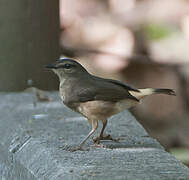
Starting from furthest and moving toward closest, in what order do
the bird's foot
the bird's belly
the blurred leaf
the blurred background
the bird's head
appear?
the blurred leaf, the blurred background, the bird's head, the bird's foot, the bird's belly

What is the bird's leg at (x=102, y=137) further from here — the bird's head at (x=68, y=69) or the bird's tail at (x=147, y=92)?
the bird's head at (x=68, y=69)

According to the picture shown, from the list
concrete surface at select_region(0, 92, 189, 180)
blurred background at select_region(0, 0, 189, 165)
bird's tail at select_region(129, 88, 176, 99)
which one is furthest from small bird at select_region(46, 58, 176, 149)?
blurred background at select_region(0, 0, 189, 165)

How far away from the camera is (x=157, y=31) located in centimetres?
1357

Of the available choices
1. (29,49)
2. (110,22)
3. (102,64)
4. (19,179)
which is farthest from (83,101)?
(110,22)

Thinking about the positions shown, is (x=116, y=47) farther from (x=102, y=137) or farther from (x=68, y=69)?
(x=102, y=137)

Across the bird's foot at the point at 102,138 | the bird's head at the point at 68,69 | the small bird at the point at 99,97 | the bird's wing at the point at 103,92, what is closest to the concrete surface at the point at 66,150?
the bird's foot at the point at 102,138

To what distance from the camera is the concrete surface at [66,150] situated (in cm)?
412

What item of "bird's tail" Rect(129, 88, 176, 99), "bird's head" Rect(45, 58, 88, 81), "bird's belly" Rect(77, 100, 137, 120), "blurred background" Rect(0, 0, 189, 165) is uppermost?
"bird's head" Rect(45, 58, 88, 81)

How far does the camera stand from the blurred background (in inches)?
277

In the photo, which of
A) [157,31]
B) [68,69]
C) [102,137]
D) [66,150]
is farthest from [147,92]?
[157,31]

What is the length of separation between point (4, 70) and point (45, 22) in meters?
0.70

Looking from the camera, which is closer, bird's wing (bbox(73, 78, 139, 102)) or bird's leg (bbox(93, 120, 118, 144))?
bird's wing (bbox(73, 78, 139, 102))

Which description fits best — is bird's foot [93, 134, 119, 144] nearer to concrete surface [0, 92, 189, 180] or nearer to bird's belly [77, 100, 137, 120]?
concrete surface [0, 92, 189, 180]

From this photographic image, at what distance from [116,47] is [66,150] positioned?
8609 mm
